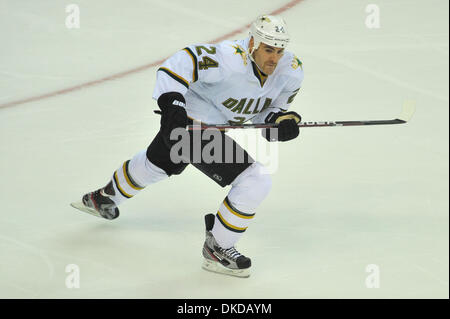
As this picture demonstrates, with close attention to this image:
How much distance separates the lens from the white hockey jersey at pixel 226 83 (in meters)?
2.80

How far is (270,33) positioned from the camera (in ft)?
9.04

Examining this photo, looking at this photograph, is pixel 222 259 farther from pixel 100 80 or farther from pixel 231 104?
pixel 100 80

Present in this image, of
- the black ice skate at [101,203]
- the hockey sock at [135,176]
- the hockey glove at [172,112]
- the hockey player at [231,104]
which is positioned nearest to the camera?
the hockey glove at [172,112]

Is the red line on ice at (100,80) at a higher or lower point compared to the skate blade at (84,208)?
higher

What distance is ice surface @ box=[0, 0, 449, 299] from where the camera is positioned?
2.86 metres

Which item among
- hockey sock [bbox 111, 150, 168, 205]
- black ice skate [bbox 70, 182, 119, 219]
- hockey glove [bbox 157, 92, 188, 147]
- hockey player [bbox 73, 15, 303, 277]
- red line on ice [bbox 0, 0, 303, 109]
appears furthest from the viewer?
red line on ice [bbox 0, 0, 303, 109]

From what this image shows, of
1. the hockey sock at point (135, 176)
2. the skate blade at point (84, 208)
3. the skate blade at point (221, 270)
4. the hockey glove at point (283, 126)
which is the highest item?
the hockey glove at point (283, 126)

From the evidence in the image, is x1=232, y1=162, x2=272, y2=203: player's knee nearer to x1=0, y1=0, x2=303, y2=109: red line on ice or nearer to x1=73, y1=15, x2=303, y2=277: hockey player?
x1=73, y1=15, x2=303, y2=277: hockey player

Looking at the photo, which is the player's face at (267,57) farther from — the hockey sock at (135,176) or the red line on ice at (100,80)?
the red line on ice at (100,80)

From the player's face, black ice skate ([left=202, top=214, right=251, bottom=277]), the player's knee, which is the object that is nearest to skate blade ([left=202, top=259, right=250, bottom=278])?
black ice skate ([left=202, top=214, right=251, bottom=277])

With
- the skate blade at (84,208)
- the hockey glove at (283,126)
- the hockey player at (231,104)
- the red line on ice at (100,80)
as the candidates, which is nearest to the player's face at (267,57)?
the hockey player at (231,104)

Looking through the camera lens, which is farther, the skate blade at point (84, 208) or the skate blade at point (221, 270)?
the skate blade at point (84, 208)
